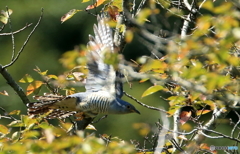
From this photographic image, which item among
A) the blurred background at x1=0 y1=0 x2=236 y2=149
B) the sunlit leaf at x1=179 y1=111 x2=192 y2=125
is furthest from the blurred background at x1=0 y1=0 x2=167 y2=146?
the sunlit leaf at x1=179 y1=111 x2=192 y2=125

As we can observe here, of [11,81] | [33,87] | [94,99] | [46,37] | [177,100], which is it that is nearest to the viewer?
[177,100]

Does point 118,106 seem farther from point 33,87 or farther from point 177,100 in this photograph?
point 177,100

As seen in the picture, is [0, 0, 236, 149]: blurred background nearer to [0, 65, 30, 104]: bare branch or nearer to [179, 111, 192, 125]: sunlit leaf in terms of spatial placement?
[0, 65, 30, 104]: bare branch

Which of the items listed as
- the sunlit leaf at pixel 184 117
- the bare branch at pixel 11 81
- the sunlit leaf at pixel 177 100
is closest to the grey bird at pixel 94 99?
the bare branch at pixel 11 81

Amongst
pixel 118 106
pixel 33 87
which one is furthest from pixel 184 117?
pixel 33 87

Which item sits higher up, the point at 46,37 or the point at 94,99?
the point at 94,99

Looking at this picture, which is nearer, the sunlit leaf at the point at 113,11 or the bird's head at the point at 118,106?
the sunlit leaf at the point at 113,11

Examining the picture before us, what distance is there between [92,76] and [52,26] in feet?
25.6

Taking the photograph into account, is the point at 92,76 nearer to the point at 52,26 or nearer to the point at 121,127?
the point at 121,127

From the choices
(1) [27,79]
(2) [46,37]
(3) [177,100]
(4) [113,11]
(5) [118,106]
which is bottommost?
(2) [46,37]

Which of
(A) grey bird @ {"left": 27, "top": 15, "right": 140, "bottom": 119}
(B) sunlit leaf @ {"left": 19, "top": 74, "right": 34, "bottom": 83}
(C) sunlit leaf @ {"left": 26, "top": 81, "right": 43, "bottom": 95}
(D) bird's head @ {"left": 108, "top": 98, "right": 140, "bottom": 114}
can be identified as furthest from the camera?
(D) bird's head @ {"left": 108, "top": 98, "right": 140, "bottom": 114}

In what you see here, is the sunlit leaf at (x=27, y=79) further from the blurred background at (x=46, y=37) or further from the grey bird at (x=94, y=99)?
the blurred background at (x=46, y=37)

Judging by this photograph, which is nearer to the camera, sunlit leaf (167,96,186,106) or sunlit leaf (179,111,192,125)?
sunlit leaf (167,96,186,106)

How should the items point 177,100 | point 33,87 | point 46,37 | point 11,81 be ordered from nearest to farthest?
1. point 177,100
2. point 11,81
3. point 33,87
4. point 46,37
